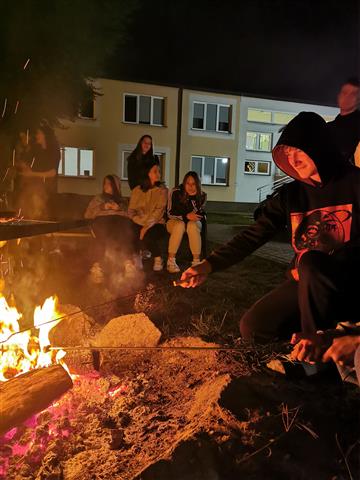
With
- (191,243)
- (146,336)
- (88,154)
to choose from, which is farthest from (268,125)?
(146,336)

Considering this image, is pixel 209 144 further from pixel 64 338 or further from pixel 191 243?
pixel 64 338

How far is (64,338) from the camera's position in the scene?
4141mm

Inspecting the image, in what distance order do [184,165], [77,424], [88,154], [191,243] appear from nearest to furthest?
[77,424] → [191,243] → [88,154] → [184,165]

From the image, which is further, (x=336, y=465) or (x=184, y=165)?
(x=184, y=165)

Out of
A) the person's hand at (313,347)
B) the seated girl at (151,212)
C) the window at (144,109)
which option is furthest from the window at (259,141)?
the person's hand at (313,347)

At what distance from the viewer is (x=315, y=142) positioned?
2.98 meters

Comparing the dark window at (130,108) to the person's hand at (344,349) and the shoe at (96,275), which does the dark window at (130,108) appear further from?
the person's hand at (344,349)

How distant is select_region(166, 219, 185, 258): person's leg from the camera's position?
6.77 m

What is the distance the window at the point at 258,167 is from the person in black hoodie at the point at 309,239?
2206 cm

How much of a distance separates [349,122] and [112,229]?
3606 millimetres

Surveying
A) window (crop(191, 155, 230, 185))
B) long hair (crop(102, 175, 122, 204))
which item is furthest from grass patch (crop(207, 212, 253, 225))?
long hair (crop(102, 175, 122, 204))

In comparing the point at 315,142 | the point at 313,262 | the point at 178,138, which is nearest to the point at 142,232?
the point at 315,142

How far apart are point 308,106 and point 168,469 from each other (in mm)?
25755

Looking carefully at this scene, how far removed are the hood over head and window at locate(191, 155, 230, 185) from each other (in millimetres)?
20551
